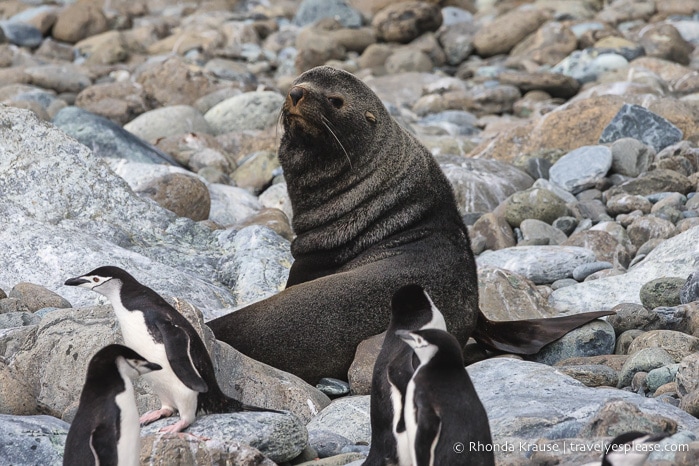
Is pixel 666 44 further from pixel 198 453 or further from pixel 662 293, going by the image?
pixel 198 453

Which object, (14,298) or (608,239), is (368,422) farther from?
(608,239)

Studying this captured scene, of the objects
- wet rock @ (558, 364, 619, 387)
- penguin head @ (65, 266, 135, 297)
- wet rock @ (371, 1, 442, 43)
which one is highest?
penguin head @ (65, 266, 135, 297)

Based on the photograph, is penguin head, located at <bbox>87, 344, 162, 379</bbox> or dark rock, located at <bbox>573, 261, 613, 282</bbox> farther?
dark rock, located at <bbox>573, 261, 613, 282</bbox>

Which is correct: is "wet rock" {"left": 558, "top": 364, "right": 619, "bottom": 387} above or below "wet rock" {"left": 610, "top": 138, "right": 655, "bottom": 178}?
above

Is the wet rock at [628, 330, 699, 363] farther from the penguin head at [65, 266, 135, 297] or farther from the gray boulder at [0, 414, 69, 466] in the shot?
the gray boulder at [0, 414, 69, 466]

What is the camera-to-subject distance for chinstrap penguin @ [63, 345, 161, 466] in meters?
4.20

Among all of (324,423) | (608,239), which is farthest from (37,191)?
(608,239)

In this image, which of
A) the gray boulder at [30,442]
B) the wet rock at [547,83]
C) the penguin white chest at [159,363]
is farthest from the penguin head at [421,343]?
the wet rock at [547,83]

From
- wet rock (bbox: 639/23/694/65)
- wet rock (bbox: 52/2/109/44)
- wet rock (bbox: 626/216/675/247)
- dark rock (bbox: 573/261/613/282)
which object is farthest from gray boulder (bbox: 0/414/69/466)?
wet rock (bbox: 52/2/109/44)

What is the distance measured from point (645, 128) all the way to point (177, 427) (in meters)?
9.69

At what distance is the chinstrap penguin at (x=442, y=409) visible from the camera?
3.94m

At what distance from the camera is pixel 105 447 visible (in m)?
4.19

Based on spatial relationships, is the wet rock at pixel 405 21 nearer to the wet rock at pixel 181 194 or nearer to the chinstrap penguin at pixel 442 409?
the wet rock at pixel 181 194

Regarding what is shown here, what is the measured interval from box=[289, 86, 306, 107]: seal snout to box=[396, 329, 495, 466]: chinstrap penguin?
3807 millimetres
